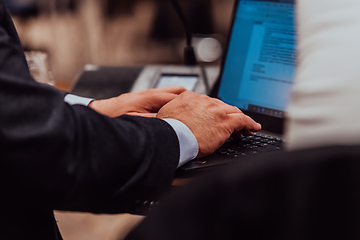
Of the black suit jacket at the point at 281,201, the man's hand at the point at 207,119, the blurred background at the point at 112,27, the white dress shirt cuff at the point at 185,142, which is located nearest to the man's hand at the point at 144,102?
the man's hand at the point at 207,119

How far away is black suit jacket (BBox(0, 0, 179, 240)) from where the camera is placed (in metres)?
0.40

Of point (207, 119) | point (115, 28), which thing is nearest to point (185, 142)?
point (207, 119)

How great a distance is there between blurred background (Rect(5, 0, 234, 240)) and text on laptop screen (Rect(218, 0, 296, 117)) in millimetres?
2500

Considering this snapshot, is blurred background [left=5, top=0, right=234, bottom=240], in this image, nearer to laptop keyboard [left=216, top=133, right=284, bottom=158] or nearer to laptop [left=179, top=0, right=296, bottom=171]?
laptop [left=179, top=0, right=296, bottom=171]

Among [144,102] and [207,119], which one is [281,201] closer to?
[207,119]

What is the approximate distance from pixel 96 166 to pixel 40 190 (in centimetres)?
7

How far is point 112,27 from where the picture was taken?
332 centimetres

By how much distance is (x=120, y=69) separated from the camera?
1138 mm

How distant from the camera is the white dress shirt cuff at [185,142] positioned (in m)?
0.52

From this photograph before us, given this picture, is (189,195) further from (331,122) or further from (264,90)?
(264,90)

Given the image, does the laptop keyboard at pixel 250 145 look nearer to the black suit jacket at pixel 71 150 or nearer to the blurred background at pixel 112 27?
the black suit jacket at pixel 71 150

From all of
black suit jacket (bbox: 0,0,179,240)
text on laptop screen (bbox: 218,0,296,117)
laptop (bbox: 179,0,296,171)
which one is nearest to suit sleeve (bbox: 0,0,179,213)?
black suit jacket (bbox: 0,0,179,240)

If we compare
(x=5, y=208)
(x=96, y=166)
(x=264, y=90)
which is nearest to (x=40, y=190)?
(x=96, y=166)

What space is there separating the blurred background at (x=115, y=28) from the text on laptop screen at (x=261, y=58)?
250cm
